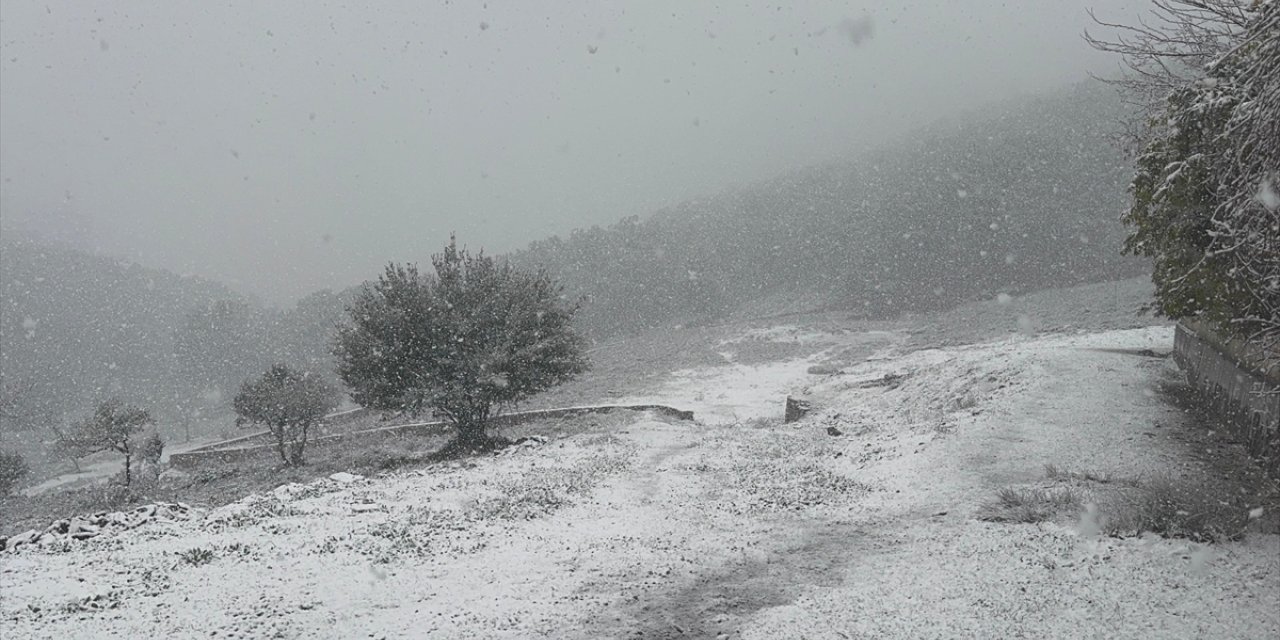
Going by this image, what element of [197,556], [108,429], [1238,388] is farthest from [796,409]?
[108,429]

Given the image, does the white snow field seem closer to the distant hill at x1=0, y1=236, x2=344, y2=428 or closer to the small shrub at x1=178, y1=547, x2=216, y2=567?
the small shrub at x1=178, y1=547, x2=216, y2=567

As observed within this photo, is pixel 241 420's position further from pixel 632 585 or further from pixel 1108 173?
pixel 1108 173

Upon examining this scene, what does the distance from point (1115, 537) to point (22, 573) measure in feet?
44.9

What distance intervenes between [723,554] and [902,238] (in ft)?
190

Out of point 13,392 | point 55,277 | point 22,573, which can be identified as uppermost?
point 55,277

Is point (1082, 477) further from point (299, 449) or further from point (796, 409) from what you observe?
point (299, 449)

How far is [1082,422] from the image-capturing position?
493 inches

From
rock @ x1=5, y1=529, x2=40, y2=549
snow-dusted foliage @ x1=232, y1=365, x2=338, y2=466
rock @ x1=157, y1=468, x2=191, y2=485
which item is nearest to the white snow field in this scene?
rock @ x1=5, y1=529, x2=40, y2=549

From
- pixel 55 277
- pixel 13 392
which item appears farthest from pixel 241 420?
pixel 55 277

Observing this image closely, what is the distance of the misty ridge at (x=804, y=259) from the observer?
54.8 m

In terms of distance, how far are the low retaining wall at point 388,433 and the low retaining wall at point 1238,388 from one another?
14920mm

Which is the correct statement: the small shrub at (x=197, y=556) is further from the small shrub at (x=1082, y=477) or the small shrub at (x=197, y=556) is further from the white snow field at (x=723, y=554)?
the small shrub at (x=1082, y=477)

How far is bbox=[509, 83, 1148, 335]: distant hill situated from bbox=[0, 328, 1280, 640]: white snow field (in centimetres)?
3820

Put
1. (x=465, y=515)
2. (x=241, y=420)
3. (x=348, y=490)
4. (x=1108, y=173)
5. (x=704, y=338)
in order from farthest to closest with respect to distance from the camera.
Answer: (x=1108, y=173) < (x=704, y=338) < (x=241, y=420) < (x=348, y=490) < (x=465, y=515)
